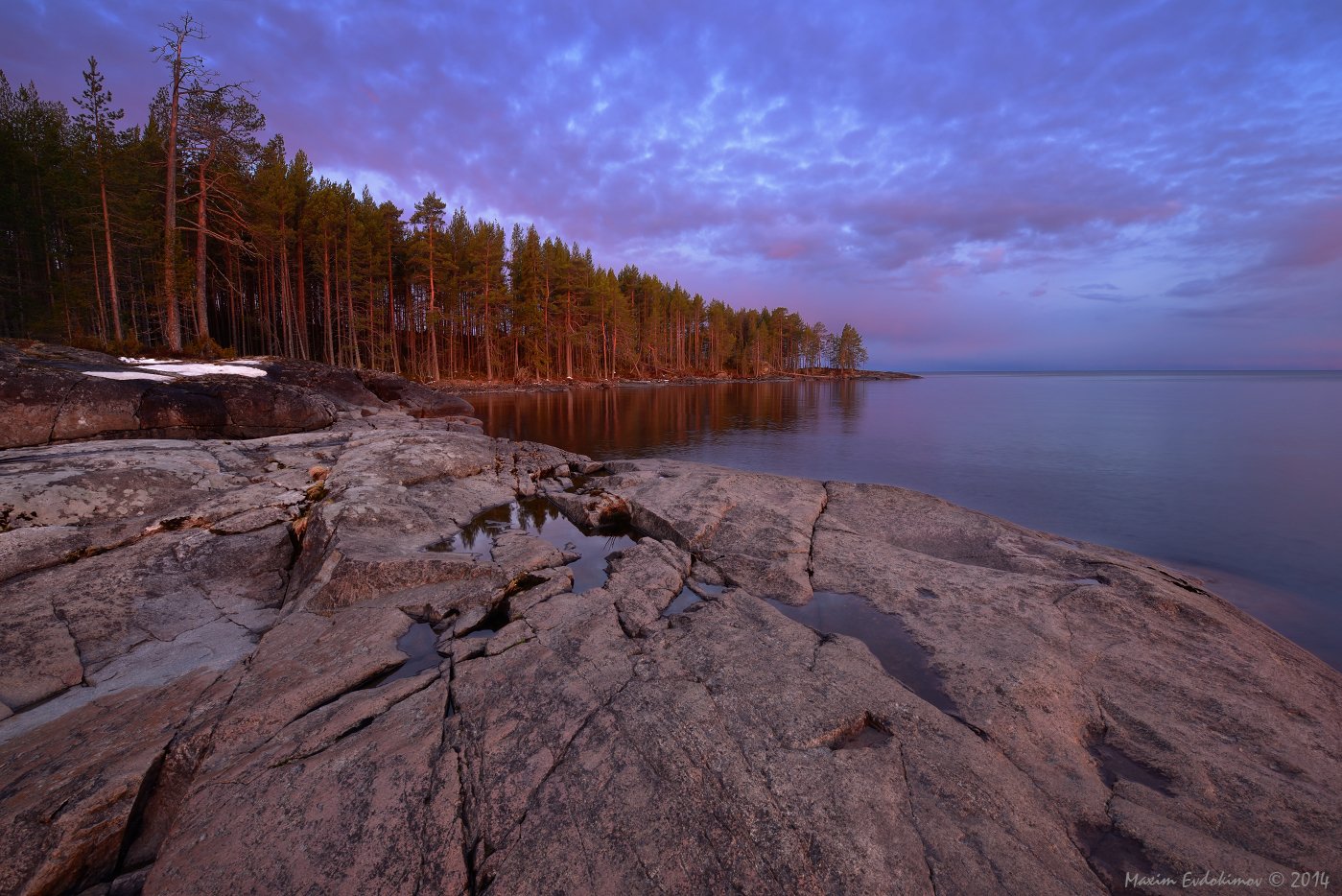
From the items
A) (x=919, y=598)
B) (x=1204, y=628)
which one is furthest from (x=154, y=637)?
(x=1204, y=628)

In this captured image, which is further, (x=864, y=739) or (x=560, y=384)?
(x=560, y=384)

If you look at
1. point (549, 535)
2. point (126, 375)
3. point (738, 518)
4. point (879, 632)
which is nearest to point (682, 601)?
point (879, 632)

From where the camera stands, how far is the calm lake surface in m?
10.0

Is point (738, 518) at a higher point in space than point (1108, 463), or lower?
higher

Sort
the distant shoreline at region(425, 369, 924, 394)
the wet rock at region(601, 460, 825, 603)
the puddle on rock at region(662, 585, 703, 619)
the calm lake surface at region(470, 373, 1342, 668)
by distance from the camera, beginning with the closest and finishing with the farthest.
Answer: the puddle on rock at region(662, 585, 703, 619), the wet rock at region(601, 460, 825, 603), the calm lake surface at region(470, 373, 1342, 668), the distant shoreline at region(425, 369, 924, 394)

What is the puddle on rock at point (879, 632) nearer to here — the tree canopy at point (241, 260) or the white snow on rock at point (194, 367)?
the white snow on rock at point (194, 367)

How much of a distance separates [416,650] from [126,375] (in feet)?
51.8

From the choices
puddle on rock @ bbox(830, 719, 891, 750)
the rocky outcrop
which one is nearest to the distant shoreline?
the rocky outcrop

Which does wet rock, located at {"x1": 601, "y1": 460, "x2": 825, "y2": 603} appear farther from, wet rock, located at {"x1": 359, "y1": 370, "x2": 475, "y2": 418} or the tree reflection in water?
wet rock, located at {"x1": 359, "y1": 370, "x2": 475, "y2": 418}

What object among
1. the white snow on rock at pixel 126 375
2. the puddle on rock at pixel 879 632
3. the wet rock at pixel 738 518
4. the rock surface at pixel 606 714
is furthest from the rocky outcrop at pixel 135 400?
the puddle on rock at pixel 879 632

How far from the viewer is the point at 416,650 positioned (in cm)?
571

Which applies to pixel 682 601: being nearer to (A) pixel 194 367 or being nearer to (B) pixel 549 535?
(B) pixel 549 535

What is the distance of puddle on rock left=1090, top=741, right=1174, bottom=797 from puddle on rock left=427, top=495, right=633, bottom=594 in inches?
238

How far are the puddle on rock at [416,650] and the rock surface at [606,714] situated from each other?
4 centimetres
